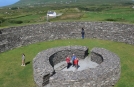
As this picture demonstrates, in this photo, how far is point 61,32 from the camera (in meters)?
33.3

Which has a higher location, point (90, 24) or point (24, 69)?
point (90, 24)

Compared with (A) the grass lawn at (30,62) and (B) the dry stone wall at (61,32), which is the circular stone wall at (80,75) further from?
(B) the dry stone wall at (61,32)

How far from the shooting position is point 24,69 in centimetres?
2222

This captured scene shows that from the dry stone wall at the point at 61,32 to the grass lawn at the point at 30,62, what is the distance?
1.05 meters

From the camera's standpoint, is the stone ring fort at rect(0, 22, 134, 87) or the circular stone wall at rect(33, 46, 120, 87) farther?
the stone ring fort at rect(0, 22, 134, 87)

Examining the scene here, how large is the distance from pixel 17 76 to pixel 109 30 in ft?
56.9

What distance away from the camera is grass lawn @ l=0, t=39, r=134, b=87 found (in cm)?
1884

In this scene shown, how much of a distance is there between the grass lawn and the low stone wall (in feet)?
4.60

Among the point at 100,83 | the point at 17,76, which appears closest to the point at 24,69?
the point at 17,76

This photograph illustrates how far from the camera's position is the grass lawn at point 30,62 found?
18844 mm

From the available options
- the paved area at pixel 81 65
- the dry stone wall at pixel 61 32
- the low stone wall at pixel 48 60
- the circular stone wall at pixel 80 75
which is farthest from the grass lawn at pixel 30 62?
the paved area at pixel 81 65

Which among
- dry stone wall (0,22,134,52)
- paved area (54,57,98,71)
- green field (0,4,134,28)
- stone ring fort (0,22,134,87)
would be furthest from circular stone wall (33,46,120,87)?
green field (0,4,134,28)

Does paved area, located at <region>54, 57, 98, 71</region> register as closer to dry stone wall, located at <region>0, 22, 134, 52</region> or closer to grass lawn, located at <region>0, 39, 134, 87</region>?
grass lawn, located at <region>0, 39, 134, 87</region>

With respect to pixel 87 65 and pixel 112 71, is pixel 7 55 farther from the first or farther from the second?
pixel 112 71
